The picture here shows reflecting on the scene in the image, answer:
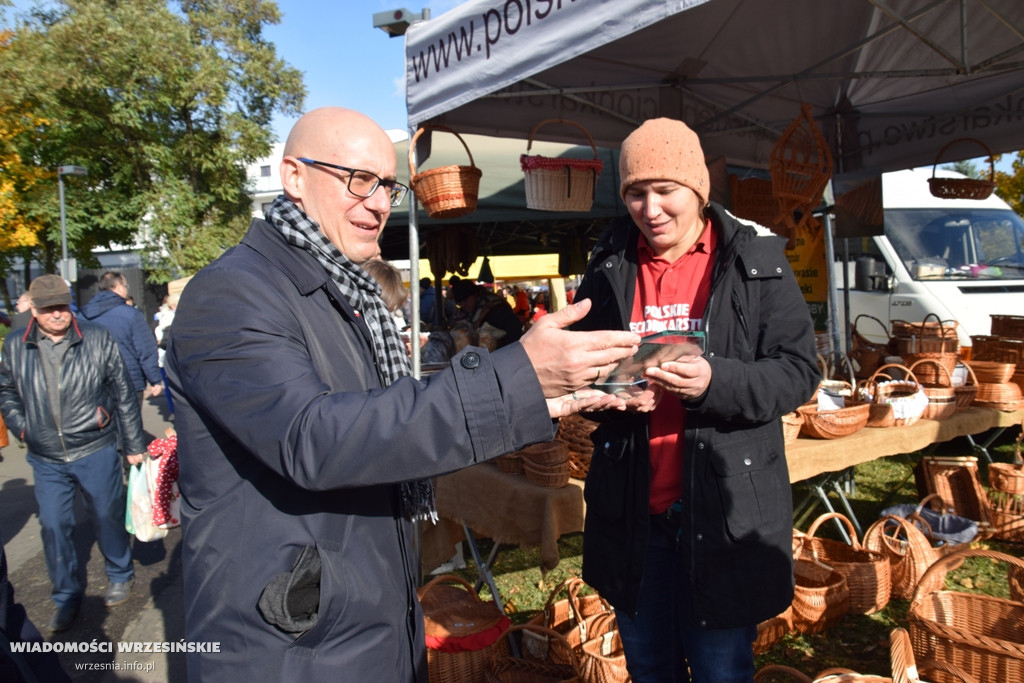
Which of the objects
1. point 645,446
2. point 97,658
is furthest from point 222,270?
point 97,658

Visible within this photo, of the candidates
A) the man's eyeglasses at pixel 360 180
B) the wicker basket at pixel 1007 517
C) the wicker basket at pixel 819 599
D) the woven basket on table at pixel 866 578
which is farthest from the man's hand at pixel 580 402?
the wicker basket at pixel 1007 517

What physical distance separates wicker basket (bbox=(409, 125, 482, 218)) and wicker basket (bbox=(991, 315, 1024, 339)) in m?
4.52

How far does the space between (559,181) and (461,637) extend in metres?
2.25

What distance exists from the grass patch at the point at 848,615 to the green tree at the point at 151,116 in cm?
1841

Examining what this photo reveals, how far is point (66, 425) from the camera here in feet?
12.4

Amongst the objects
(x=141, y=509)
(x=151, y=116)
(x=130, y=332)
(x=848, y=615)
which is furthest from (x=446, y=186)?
(x=151, y=116)

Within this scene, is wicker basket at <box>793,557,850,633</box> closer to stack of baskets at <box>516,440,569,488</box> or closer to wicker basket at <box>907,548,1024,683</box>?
wicker basket at <box>907,548,1024,683</box>

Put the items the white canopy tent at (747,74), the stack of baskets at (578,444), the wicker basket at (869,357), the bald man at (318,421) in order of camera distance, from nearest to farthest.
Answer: the bald man at (318,421), the white canopy tent at (747,74), the stack of baskets at (578,444), the wicker basket at (869,357)

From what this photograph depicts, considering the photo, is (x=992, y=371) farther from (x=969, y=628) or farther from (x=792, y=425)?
(x=969, y=628)

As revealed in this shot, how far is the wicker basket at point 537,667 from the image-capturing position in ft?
8.16

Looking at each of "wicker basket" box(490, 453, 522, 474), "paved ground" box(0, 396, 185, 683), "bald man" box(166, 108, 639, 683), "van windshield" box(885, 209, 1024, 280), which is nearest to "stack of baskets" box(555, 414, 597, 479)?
"wicker basket" box(490, 453, 522, 474)

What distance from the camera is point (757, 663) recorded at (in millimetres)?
3027

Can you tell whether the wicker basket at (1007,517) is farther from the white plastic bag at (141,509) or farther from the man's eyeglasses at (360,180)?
the white plastic bag at (141,509)

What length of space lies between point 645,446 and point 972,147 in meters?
5.03
